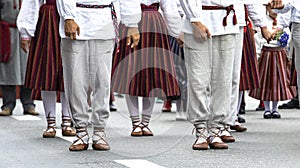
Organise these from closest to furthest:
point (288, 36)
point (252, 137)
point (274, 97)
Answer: point (252, 137) < point (288, 36) < point (274, 97)

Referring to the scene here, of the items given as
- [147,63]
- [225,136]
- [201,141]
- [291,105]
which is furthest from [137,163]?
[291,105]

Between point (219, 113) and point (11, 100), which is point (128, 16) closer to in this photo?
point (219, 113)

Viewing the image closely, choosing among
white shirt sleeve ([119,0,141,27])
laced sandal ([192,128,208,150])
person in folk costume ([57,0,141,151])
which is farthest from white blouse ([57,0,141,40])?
laced sandal ([192,128,208,150])

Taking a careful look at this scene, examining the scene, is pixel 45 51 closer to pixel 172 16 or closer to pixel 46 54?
pixel 46 54

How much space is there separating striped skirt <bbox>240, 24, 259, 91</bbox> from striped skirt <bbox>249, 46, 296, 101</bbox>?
6.42 ft

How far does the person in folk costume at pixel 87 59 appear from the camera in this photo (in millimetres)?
7383

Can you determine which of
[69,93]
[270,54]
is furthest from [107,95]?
[270,54]

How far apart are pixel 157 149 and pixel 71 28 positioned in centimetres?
129

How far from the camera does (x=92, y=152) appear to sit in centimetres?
746

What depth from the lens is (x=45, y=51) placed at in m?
8.98

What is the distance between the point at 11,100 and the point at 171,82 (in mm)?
3310

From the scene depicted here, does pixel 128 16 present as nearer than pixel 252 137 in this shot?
Yes

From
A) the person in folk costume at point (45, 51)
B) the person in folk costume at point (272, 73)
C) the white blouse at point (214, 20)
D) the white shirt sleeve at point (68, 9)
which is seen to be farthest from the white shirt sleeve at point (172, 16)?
the person in folk costume at point (272, 73)

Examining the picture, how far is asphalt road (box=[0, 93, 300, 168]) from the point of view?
6777mm
